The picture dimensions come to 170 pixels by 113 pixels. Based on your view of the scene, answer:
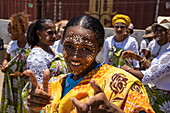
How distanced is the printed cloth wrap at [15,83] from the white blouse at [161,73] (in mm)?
1980

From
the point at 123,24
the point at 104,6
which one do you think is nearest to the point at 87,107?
the point at 123,24

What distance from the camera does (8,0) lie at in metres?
13.8

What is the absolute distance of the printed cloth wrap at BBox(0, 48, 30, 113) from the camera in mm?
3631

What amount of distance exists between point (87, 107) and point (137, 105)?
31 centimetres

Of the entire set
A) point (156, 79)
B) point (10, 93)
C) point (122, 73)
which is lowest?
point (10, 93)

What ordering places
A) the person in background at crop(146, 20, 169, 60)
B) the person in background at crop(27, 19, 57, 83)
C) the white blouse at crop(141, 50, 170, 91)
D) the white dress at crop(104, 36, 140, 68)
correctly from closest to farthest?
the white blouse at crop(141, 50, 170, 91) < the person in background at crop(27, 19, 57, 83) < the person in background at crop(146, 20, 169, 60) < the white dress at crop(104, 36, 140, 68)

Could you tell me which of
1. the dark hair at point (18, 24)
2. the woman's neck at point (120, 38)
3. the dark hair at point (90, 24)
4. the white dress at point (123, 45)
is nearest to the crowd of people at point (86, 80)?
the dark hair at point (90, 24)

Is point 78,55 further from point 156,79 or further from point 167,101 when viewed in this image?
point 167,101

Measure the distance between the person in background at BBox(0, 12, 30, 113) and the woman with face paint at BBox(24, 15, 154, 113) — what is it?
7.45 feet

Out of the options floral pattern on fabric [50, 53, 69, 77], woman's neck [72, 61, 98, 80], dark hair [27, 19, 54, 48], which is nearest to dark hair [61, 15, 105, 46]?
woman's neck [72, 61, 98, 80]

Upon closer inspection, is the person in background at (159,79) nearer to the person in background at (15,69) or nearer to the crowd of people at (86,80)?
the crowd of people at (86,80)

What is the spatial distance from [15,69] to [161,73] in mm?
2304

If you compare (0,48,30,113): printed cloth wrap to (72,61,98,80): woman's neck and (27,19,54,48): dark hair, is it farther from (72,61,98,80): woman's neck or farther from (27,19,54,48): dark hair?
(72,61,98,80): woman's neck

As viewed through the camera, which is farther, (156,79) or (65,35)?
(156,79)
